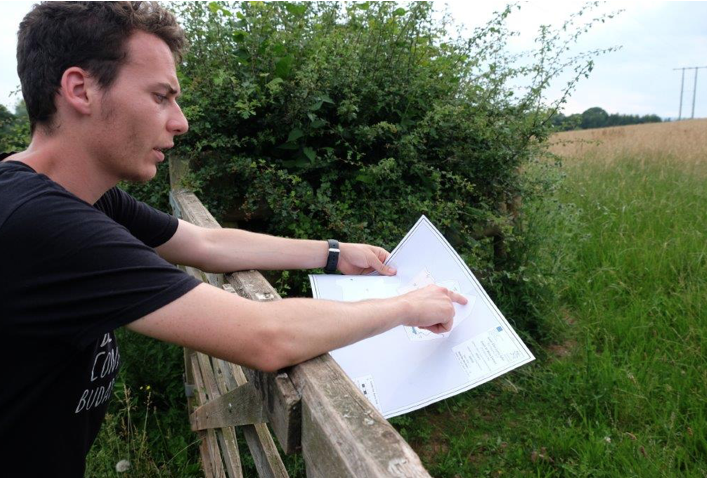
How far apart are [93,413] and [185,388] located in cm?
227

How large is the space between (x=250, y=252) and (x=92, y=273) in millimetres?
945

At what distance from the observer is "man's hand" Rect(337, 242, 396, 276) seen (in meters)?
2.01

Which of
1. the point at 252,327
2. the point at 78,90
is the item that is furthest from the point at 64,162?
the point at 252,327

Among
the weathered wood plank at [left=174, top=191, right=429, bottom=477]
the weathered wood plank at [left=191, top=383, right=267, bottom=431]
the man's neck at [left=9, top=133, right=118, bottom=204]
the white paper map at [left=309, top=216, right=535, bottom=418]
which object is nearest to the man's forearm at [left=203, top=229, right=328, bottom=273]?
the white paper map at [left=309, top=216, right=535, bottom=418]

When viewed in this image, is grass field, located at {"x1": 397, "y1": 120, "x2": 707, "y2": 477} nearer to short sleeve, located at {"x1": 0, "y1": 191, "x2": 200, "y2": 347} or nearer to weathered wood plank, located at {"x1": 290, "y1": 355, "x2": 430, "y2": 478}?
weathered wood plank, located at {"x1": 290, "y1": 355, "x2": 430, "y2": 478}

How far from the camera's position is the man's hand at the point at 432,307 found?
143 cm

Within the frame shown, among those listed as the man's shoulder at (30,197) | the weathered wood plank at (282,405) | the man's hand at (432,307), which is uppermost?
the man's shoulder at (30,197)

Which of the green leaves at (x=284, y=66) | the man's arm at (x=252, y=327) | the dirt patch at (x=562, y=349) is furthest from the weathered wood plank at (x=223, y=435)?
the dirt patch at (x=562, y=349)

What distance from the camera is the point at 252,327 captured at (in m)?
1.13

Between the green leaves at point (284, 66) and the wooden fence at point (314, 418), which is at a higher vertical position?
the green leaves at point (284, 66)

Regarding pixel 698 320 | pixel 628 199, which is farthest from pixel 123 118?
pixel 628 199

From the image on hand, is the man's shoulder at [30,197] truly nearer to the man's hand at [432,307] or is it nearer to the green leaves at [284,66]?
the man's hand at [432,307]

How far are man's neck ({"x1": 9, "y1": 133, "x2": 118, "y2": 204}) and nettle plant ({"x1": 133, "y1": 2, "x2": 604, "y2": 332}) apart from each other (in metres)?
1.53

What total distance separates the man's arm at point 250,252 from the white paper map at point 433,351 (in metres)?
0.25
